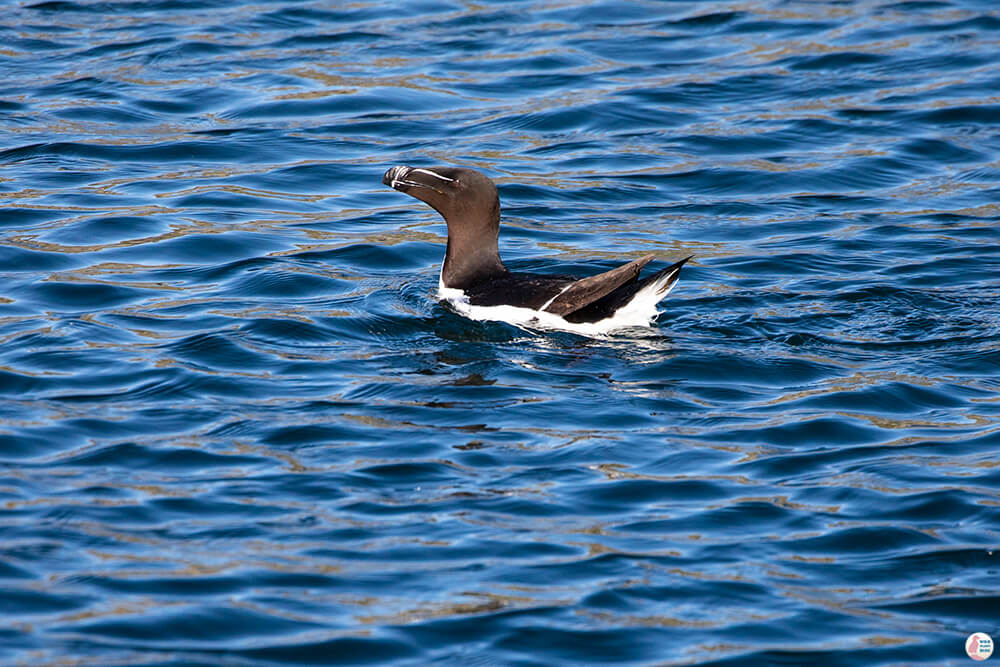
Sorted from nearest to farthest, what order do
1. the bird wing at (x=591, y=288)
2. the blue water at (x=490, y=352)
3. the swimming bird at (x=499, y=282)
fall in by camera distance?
the blue water at (x=490, y=352) < the bird wing at (x=591, y=288) < the swimming bird at (x=499, y=282)

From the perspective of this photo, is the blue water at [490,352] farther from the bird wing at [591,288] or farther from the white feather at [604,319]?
the bird wing at [591,288]

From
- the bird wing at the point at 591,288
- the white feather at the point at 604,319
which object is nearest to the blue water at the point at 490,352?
the white feather at the point at 604,319

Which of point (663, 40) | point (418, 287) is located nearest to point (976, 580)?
point (418, 287)

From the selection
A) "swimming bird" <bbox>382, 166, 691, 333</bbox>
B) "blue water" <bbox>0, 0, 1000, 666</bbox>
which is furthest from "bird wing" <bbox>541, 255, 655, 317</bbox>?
"blue water" <bbox>0, 0, 1000, 666</bbox>

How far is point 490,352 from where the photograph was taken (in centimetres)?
757

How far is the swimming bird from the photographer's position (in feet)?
24.8

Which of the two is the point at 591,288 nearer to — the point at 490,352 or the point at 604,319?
the point at 604,319

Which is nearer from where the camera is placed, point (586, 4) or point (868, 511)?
point (868, 511)

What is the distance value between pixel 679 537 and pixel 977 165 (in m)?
6.95

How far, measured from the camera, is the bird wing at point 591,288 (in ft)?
24.4

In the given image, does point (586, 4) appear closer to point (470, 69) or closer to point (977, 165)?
point (470, 69)

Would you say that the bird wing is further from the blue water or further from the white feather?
the blue water

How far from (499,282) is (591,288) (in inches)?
30.4

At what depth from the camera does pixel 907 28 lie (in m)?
14.7
